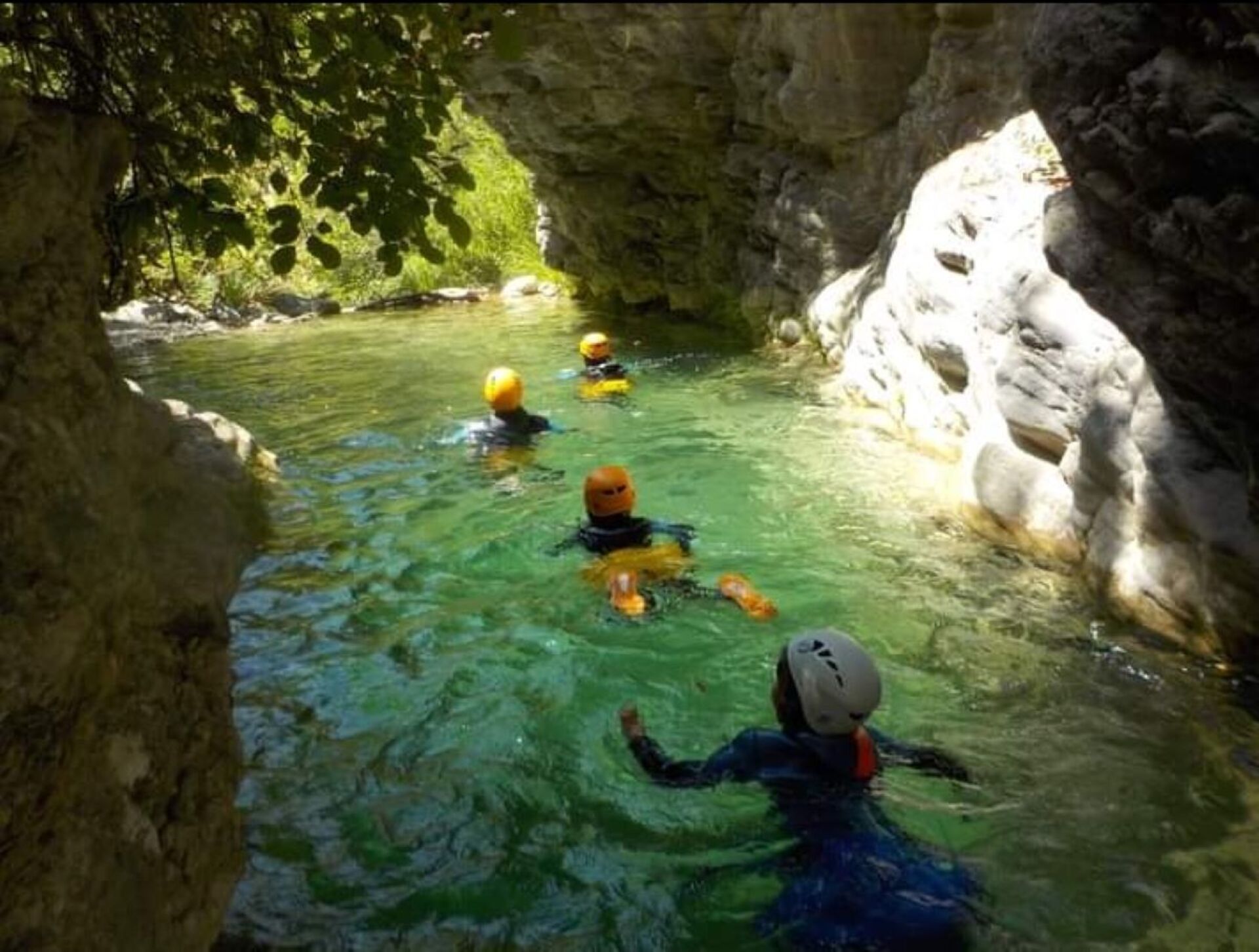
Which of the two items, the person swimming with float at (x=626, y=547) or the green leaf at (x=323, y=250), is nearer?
the green leaf at (x=323, y=250)

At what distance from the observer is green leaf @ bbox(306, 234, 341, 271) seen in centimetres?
240

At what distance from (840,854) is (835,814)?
140 millimetres

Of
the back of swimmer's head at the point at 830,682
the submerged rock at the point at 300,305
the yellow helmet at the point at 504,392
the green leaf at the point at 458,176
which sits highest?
the green leaf at the point at 458,176

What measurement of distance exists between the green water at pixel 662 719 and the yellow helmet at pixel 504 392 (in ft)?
1.72

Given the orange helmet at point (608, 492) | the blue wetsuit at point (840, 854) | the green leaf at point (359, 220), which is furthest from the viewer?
the orange helmet at point (608, 492)

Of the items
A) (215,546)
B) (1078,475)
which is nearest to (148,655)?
(215,546)

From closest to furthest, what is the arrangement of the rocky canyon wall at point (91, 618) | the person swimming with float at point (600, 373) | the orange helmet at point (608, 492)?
1. the rocky canyon wall at point (91, 618)
2. the orange helmet at point (608, 492)
3. the person swimming with float at point (600, 373)

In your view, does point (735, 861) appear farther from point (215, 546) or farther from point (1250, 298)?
point (1250, 298)

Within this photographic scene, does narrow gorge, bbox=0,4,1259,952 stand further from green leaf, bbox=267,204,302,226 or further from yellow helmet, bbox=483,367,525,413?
yellow helmet, bbox=483,367,525,413

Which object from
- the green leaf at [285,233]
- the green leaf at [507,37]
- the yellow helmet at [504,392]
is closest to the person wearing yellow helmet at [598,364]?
the yellow helmet at [504,392]

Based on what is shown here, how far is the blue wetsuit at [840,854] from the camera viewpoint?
9.45ft

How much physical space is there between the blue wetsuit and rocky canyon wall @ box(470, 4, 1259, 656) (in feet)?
5.90

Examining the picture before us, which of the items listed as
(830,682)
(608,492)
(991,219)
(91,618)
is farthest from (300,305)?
(91,618)

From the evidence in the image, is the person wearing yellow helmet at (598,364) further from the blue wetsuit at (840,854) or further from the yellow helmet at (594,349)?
the blue wetsuit at (840,854)
